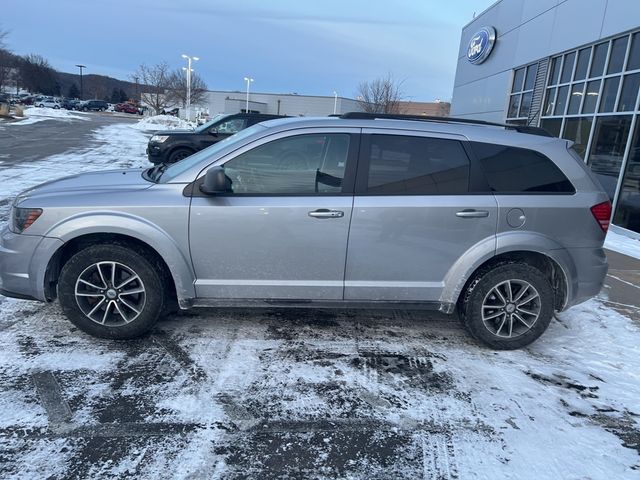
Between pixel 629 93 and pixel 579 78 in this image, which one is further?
pixel 579 78

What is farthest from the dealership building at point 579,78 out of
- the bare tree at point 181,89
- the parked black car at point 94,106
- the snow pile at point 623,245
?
the parked black car at point 94,106

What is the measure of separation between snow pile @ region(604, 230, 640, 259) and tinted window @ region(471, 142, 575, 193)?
16.3 ft

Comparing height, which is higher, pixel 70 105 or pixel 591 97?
pixel 591 97

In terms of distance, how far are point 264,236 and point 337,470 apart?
5.93 feet

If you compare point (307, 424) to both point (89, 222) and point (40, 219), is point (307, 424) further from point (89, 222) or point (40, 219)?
point (40, 219)

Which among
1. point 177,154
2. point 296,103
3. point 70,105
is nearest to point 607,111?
point 177,154

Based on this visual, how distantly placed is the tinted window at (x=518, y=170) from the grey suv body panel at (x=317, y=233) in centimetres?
8

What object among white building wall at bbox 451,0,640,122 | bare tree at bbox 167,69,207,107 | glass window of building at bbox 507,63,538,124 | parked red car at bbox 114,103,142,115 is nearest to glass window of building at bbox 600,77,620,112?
white building wall at bbox 451,0,640,122

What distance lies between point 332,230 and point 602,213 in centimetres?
232

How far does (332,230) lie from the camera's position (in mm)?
3689

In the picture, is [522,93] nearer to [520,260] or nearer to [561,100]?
[561,100]

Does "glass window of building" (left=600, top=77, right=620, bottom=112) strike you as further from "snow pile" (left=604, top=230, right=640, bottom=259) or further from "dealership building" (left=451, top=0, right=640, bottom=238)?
"snow pile" (left=604, top=230, right=640, bottom=259)

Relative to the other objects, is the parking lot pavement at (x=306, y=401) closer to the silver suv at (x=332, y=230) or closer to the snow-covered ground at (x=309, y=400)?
the snow-covered ground at (x=309, y=400)

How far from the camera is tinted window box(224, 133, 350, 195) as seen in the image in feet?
12.2
